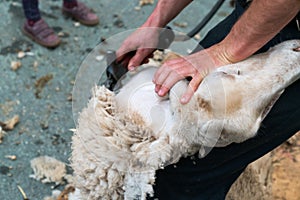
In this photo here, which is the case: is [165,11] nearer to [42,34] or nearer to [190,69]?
[190,69]

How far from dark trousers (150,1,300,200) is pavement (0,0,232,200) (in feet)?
2.36

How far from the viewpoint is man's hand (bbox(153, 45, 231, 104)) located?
99cm

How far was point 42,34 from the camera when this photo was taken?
2.26 m

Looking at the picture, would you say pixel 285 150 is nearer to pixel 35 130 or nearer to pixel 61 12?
pixel 35 130

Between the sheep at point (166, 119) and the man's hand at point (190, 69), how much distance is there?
0.02 meters

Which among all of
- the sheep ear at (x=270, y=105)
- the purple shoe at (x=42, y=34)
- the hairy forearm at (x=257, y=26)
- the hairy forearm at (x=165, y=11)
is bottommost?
the purple shoe at (x=42, y=34)

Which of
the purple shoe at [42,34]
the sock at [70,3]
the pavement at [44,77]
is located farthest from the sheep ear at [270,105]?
the sock at [70,3]

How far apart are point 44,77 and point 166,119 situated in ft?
4.07

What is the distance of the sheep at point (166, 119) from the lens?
0.96 metres

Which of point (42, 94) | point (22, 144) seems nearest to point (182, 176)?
point (22, 144)

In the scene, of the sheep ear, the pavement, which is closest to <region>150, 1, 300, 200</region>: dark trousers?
the sheep ear

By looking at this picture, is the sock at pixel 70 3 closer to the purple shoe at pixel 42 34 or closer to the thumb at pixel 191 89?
the purple shoe at pixel 42 34

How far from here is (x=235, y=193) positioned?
1.44m

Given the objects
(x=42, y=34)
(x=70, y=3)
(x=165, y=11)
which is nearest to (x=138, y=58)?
(x=165, y=11)
